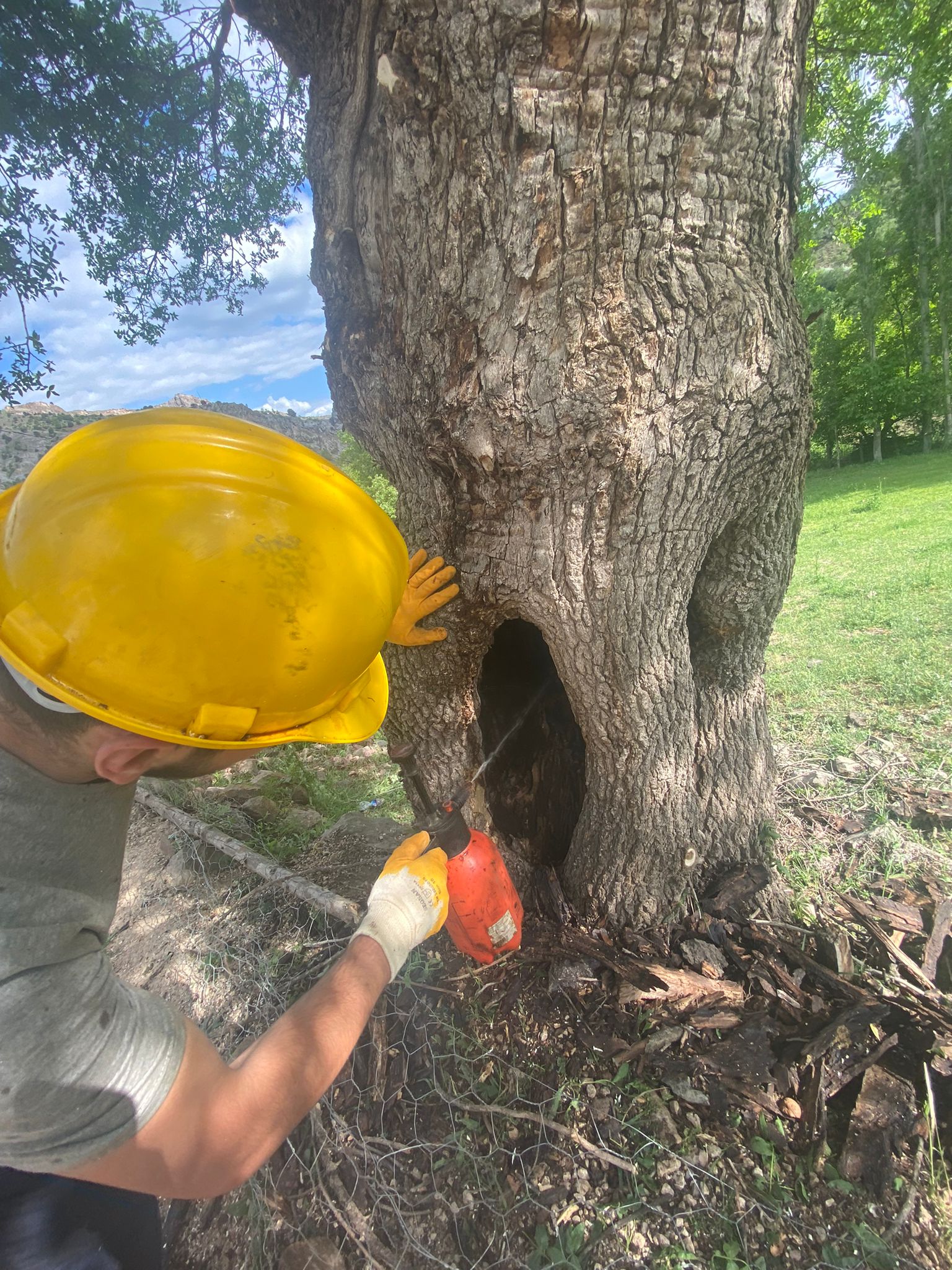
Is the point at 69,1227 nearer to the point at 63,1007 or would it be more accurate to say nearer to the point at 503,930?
the point at 63,1007

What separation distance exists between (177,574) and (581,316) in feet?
3.52

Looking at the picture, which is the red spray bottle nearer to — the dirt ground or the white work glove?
the white work glove

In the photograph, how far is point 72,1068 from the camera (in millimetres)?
1016

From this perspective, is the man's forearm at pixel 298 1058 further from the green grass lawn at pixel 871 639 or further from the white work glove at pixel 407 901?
the green grass lawn at pixel 871 639

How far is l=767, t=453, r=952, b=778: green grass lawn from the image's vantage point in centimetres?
361

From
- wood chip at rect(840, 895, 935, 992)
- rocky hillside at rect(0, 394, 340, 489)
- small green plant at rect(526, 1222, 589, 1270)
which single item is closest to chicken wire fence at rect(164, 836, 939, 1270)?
small green plant at rect(526, 1222, 589, 1270)

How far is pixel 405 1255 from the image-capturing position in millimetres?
1587

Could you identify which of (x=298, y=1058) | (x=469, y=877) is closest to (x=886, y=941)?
(x=469, y=877)

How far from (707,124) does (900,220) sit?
21294mm

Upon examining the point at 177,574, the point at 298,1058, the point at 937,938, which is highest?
the point at 177,574

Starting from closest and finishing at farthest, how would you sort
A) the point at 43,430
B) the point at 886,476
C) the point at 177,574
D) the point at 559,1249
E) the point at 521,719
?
1. the point at 177,574
2. the point at 559,1249
3. the point at 521,719
4. the point at 43,430
5. the point at 886,476

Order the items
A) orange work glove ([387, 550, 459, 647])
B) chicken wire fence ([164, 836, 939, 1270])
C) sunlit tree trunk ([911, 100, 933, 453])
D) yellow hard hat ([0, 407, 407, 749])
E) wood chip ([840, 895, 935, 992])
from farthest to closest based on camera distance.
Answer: sunlit tree trunk ([911, 100, 933, 453])
wood chip ([840, 895, 935, 992])
orange work glove ([387, 550, 459, 647])
chicken wire fence ([164, 836, 939, 1270])
yellow hard hat ([0, 407, 407, 749])

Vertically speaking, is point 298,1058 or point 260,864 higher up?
point 298,1058

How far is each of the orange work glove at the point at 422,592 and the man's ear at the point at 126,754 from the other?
756mm
